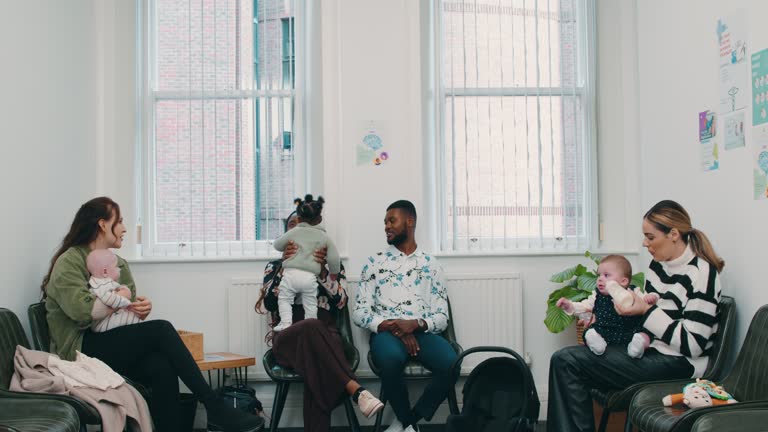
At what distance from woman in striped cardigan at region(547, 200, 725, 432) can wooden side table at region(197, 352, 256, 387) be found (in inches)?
66.9

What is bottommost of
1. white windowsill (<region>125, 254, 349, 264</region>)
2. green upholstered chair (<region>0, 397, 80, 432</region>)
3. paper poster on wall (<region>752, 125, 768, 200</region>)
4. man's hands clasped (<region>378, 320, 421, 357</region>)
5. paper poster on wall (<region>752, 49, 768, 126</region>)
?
green upholstered chair (<region>0, 397, 80, 432</region>)

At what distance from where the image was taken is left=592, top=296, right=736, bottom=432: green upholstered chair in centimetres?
325

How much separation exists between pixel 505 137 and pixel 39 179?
2795mm

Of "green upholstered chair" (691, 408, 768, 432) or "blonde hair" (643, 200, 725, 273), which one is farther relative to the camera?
"blonde hair" (643, 200, 725, 273)

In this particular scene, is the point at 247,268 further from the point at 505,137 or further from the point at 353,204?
the point at 505,137

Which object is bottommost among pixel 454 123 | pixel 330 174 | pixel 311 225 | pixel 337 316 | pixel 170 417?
pixel 170 417

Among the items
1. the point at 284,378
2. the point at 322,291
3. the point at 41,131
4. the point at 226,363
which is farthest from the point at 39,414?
the point at 322,291

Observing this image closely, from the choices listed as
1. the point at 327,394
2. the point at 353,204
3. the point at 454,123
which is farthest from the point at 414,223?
the point at 327,394

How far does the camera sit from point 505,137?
4.93 meters

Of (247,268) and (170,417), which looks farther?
(247,268)

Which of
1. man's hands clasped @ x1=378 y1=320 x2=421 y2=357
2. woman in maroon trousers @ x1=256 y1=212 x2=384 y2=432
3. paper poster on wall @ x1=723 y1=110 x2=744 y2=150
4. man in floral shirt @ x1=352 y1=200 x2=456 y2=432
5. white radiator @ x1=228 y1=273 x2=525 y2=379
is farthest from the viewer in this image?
white radiator @ x1=228 y1=273 x2=525 y2=379

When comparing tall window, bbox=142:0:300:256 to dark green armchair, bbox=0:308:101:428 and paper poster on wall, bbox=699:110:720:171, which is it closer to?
dark green armchair, bbox=0:308:101:428

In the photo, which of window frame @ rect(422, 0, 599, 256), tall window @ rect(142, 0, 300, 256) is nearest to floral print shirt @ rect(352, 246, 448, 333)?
window frame @ rect(422, 0, 599, 256)

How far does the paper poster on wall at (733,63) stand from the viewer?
3451 mm
